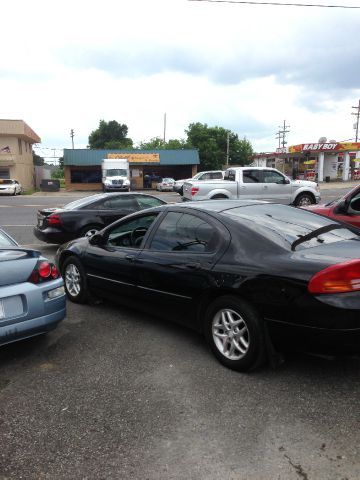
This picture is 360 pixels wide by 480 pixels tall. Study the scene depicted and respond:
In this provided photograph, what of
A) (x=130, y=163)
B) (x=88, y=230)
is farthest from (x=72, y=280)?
(x=130, y=163)

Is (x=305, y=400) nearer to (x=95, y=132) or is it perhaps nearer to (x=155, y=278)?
(x=155, y=278)

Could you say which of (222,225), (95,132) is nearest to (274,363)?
(222,225)

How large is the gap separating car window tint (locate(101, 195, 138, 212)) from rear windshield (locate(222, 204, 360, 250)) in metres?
6.00

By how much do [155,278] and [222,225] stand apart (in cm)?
88

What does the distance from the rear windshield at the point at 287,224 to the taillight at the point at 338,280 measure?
1.60 ft

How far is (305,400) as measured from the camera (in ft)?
10.5

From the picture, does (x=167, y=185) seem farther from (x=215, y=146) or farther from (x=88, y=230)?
(x=88, y=230)

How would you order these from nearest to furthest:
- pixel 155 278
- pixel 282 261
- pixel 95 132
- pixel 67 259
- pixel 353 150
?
1. pixel 282 261
2. pixel 155 278
3. pixel 67 259
4. pixel 353 150
5. pixel 95 132

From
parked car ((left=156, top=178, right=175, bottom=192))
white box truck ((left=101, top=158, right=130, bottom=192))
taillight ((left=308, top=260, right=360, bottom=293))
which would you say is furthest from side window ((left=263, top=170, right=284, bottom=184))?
parked car ((left=156, top=178, right=175, bottom=192))

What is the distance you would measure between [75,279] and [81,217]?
418cm

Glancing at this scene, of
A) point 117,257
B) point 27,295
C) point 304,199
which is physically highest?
point 117,257

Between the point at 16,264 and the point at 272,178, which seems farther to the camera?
the point at 272,178

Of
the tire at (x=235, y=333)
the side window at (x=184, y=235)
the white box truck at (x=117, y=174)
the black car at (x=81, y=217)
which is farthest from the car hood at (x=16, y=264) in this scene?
→ the white box truck at (x=117, y=174)

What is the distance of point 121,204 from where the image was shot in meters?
10.1
